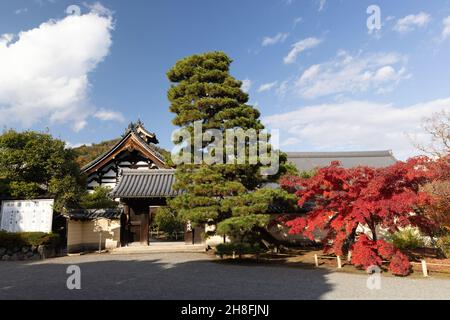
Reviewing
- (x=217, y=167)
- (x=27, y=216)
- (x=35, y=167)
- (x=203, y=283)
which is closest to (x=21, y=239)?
(x=27, y=216)

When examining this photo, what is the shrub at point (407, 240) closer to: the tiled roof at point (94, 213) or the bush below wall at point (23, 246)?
the tiled roof at point (94, 213)

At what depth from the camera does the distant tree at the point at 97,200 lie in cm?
2152

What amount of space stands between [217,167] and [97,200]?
12006mm

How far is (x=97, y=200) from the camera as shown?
74.1ft

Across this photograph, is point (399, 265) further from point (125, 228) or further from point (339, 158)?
point (339, 158)

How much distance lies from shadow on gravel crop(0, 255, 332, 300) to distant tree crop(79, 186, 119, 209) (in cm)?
726

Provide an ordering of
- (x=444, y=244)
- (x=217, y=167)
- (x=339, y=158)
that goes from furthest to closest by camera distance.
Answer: (x=339, y=158) < (x=217, y=167) < (x=444, y=244)

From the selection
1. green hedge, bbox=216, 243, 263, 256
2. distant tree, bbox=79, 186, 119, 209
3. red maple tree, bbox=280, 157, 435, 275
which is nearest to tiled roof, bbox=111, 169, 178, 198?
distant tree, bbox=79, 186, 119, 209

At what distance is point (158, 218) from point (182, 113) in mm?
14713

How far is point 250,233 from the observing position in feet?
55.9
